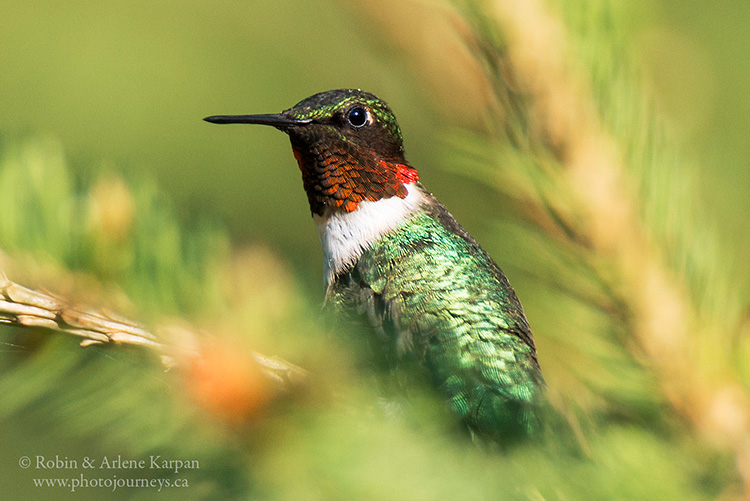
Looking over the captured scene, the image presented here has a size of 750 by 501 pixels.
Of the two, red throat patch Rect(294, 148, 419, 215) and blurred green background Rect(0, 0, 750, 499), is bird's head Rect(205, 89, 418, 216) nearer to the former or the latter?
red throat patch Rect(294, 148, 419, 215)

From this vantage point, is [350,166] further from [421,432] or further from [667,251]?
[421,432]

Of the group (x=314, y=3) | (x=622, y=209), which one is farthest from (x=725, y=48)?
(x=314, y=3)

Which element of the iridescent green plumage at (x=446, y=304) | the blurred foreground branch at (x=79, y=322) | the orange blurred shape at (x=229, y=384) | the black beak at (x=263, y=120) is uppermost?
the black beak at (x=263, y=120)

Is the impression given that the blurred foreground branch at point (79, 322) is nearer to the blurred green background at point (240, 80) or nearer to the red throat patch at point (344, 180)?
the blurred green background at point (240, 80)

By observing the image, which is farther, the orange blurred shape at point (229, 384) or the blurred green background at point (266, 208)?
the orange blurred shape at point (229, 384)

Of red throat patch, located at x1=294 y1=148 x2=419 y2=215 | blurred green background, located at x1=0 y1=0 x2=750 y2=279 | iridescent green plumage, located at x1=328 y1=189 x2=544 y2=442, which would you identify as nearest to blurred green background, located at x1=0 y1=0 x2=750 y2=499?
blurred green background, located at x1=0 y1=0 x2=750 y2=279

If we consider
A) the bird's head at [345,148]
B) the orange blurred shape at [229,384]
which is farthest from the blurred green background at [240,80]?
the orange blurred shape at [229,384]

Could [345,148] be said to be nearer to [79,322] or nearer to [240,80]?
[240,80]
